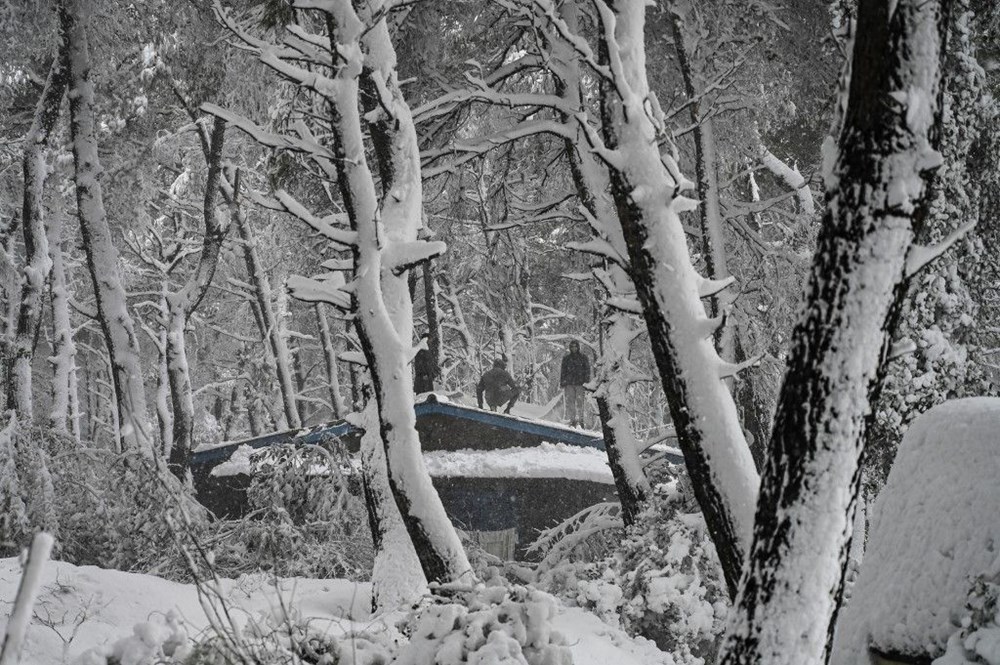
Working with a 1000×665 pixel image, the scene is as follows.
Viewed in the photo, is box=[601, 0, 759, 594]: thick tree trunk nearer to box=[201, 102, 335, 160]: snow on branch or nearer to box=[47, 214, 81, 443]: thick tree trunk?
box=[201, 102, 335, 160]: snow on branch

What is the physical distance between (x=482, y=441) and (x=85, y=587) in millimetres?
9785

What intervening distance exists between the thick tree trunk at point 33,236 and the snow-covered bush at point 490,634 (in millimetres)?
10367

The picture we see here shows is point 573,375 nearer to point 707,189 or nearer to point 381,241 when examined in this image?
point 707,189

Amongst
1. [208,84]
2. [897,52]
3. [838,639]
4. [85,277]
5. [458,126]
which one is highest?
[85,277]

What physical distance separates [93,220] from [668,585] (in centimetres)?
891

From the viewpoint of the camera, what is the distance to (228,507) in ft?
56.7

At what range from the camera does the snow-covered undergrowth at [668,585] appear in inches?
351

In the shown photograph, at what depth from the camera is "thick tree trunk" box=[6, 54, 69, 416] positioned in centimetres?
1331

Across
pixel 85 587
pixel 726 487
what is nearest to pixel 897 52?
pixel 726 487

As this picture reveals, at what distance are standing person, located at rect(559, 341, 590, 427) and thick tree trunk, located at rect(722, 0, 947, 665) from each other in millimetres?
13771

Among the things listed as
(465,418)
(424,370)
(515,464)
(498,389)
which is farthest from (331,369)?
(515,464)

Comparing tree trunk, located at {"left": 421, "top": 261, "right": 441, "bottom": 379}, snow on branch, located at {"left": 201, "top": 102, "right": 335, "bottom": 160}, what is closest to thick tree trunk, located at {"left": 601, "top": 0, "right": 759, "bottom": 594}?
snow on branch, located at {"left": 201, "top": 102, "right": 335, "bottom": 160}

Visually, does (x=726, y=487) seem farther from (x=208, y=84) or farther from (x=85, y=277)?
(x=85, y=277)

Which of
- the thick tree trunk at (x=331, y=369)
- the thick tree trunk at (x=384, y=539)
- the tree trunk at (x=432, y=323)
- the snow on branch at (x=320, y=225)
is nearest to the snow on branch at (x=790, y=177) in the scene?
the snow on branch at (x=320, y=225)
